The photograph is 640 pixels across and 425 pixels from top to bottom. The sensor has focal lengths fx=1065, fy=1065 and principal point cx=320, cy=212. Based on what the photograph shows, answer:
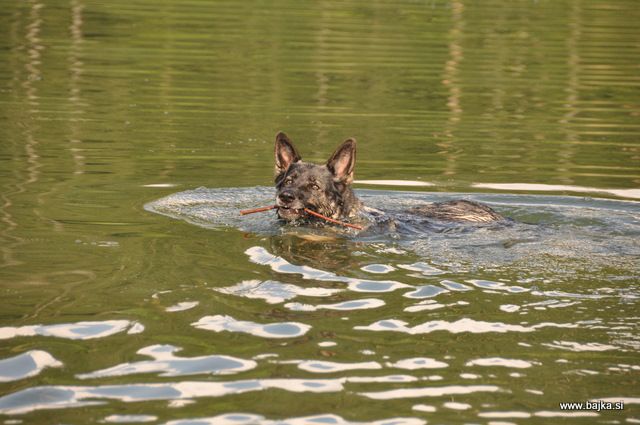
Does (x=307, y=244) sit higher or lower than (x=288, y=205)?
lower

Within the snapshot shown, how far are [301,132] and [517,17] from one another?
16.1 m

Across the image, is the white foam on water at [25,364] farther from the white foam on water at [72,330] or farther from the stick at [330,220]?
the stick at [330,220]

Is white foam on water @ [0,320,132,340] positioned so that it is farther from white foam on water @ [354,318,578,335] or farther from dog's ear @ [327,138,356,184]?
dog's ear @ [327,138,356,184]

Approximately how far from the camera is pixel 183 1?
3072 cm

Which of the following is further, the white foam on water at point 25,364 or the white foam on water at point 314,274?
the white foam on water at point 314,274

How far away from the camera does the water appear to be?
18.6ft

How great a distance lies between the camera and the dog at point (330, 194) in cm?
991

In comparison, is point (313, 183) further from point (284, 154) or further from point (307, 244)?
point (307, 244)

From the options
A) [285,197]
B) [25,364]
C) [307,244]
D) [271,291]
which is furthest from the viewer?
[285,197]

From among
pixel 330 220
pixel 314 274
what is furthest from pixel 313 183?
pixel 314 274

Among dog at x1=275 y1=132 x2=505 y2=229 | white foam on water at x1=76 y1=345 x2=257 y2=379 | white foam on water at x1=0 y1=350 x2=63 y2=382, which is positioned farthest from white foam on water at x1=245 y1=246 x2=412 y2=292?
white foam on water at x1=0 y1=350 x2=63 y2=382

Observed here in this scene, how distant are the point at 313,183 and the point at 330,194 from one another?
24 cm

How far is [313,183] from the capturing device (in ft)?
32.9

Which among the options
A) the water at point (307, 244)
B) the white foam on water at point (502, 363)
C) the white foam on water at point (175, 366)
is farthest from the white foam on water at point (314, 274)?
the white foam on water at point (175, 366)
